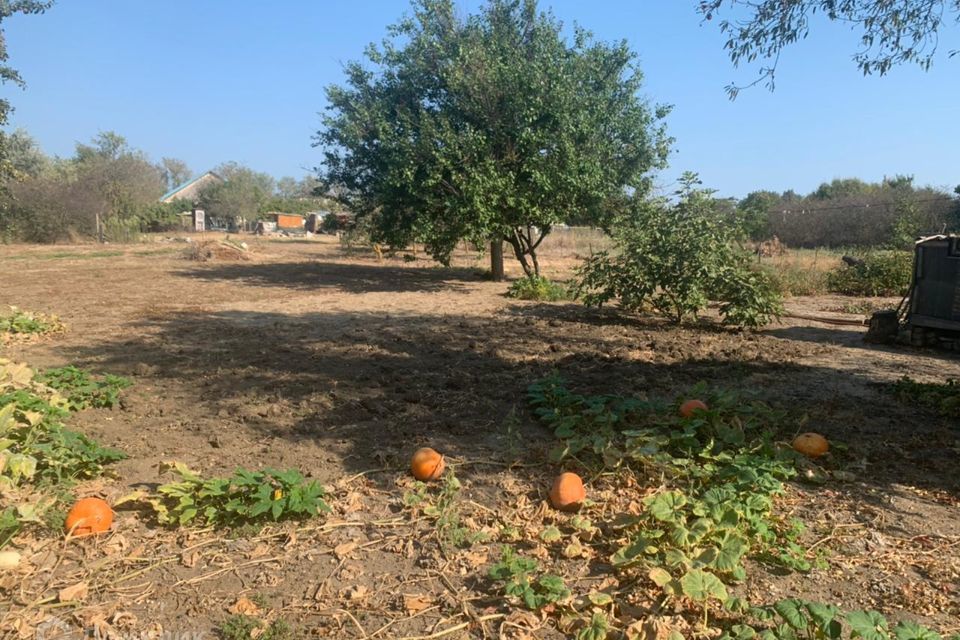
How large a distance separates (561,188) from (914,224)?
13362 mm

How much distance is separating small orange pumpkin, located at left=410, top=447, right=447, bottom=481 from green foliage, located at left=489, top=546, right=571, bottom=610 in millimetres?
933

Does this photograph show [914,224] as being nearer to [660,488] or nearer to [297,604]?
[660,488]

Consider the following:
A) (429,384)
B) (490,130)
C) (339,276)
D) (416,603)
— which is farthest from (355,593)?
(339,276)

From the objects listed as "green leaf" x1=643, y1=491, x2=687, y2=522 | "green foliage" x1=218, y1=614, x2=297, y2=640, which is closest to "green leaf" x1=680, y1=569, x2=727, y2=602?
"green leaf" x1=643, y1=491, x2=687, y2=522

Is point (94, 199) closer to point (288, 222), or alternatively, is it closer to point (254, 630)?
point (288, 222)

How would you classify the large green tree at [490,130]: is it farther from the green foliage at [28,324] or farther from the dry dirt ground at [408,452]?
the green foliage at [28,324]

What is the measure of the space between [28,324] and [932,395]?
32.3 ft

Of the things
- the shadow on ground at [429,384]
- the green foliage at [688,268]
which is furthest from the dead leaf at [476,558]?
the green foliage at [688,268]

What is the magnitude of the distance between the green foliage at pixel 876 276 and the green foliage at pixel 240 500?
15.3 meters

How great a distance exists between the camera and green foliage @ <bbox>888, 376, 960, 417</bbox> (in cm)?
507

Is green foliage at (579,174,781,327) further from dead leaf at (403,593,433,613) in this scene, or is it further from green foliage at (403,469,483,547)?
dead leaf at (403,593,433,613)

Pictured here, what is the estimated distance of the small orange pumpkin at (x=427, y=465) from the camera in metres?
3.85

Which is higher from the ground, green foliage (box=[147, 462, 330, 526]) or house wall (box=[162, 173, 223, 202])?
house wall (box=[162, 173, 223, 202])

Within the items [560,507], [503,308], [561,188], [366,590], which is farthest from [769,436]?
[561,188]
